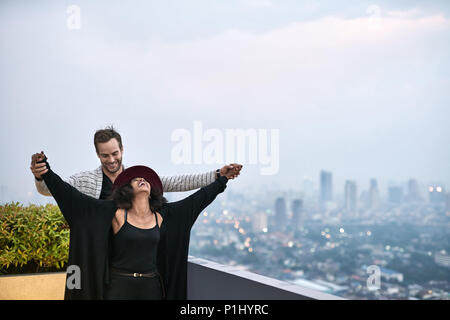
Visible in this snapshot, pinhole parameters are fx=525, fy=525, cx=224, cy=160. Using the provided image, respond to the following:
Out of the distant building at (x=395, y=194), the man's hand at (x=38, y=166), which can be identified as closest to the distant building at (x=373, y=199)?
the distant building at (x=395, y=194)

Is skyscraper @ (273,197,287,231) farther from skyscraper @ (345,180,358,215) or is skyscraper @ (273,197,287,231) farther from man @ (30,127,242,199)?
man @ (30,127,242,199)

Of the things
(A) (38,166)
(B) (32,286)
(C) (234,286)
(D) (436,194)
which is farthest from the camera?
(D) (436,194)

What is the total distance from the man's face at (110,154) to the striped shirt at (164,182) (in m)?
0.08

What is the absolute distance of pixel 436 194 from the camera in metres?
15.0

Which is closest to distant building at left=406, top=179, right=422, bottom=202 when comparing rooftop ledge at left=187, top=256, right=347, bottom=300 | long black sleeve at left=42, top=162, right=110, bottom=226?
rooftop ledge at left=187, top=256, right=347, bottom=300

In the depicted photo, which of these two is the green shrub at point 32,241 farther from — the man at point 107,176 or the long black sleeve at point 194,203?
the long black sleeve at point 194,203

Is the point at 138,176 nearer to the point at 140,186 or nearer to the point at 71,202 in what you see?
the point at 140,186

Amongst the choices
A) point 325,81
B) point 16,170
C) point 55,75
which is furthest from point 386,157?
point 16,170

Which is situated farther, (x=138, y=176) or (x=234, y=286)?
(x=234, y=286)

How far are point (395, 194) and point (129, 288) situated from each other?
12231 mm

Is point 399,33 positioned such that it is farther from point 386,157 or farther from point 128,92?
point 128,92

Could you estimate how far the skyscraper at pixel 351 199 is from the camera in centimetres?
1392

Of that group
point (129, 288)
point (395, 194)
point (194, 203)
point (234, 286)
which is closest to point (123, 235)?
point (129, 288)

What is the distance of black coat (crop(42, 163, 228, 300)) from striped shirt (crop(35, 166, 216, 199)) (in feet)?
0.54
